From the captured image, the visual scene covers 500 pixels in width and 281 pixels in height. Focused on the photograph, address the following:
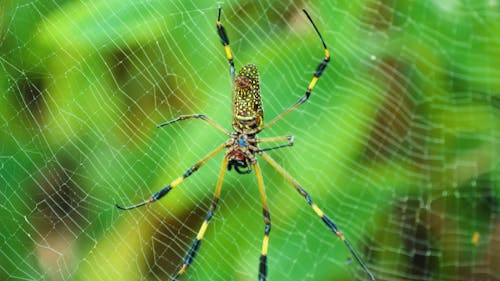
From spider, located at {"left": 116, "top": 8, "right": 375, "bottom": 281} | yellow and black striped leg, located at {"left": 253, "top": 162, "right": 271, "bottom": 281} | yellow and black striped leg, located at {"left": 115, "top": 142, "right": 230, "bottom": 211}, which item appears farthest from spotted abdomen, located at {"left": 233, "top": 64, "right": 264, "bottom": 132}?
yellow and black striped leg, located at {"left": 253, "top": 162, "right": 271, "bottom": 281}

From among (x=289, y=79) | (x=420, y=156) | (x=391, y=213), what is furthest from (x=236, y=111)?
(x=420, y=156)

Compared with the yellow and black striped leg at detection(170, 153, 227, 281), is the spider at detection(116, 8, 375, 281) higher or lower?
higher

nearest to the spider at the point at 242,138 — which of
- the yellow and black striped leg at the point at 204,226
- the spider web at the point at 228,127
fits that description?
the yellow and black striped leg at the point at 204,226

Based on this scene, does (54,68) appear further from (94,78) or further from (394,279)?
(394,279)

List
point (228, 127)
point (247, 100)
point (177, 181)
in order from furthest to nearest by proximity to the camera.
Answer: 1. point (228, 127)
2. point (177, 181)
3. point (247, 100)

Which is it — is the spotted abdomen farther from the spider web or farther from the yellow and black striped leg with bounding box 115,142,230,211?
the spider web

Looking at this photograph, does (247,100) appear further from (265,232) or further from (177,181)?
(265,232)

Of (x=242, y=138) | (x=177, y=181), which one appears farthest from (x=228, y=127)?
(x=177, y=181)
